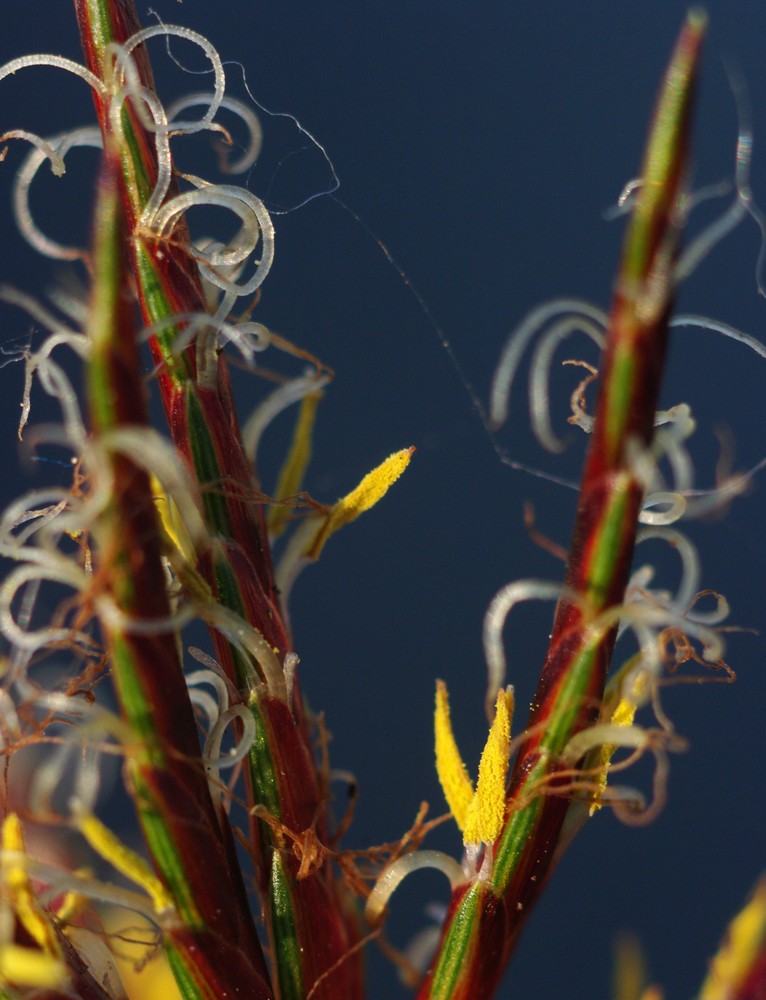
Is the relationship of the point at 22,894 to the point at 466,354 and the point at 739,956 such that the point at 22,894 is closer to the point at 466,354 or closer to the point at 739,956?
the point at 739,956

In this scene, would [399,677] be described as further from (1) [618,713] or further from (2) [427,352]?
(1) [618,713]

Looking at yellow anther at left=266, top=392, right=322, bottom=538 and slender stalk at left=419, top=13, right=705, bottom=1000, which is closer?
slender stalk at left=419, top=13, right=705, bottom=1000

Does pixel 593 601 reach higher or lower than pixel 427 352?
lower

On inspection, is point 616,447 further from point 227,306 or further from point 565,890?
point 565,890

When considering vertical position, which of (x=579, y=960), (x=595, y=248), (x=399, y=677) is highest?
(x=595, y=248)

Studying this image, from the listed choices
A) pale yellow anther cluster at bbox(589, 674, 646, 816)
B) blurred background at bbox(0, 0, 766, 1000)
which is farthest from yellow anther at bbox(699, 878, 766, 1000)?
blurred background at bbox(0, 0, 766, 1000)

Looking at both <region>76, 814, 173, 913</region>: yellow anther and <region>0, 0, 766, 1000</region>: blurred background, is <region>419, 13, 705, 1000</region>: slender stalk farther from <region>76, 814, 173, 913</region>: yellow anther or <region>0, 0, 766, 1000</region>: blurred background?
<region>0, 0, 766, 1000</region>: blurred background

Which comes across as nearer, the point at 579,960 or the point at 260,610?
the point at 260,610

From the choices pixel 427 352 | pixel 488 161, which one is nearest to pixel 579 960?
pixel 427 352
